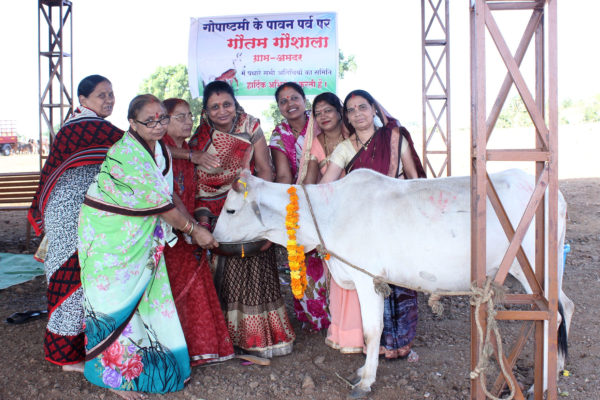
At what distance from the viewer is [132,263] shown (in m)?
3.41

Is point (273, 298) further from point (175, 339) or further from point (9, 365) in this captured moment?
point (9, 365)

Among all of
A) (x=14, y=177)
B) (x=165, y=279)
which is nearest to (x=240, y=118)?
(x=165, y=279)

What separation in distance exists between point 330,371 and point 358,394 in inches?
20.6

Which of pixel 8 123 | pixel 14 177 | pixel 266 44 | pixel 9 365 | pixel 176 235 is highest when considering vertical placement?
pixel 8 123

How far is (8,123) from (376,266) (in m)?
41.0

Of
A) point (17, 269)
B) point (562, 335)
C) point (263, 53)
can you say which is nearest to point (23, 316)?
point (17, 269)

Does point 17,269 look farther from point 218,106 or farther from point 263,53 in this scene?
point 263,53

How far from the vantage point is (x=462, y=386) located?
11.6ft

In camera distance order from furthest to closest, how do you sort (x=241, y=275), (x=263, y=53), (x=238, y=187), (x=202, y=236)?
(x=263, y=53) < (x=241, y=275) < (x=238, y=187) < (x=202, y=236)

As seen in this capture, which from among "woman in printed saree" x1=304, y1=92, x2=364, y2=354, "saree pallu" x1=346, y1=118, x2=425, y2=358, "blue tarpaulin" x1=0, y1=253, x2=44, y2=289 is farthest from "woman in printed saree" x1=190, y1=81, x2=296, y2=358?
"blue tarpaulin" x1=0, y1=253, x2=44, y2=289

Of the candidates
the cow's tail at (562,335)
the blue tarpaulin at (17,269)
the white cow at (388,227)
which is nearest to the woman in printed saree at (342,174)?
the white cow at (388,227)

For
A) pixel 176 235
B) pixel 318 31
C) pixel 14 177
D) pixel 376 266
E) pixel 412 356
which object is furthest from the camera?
pixel 14 177

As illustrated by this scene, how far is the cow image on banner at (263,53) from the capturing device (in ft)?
27.1

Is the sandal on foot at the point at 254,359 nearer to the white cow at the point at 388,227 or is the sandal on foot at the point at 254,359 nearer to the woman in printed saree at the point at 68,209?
the white cow at the point at 388,227
